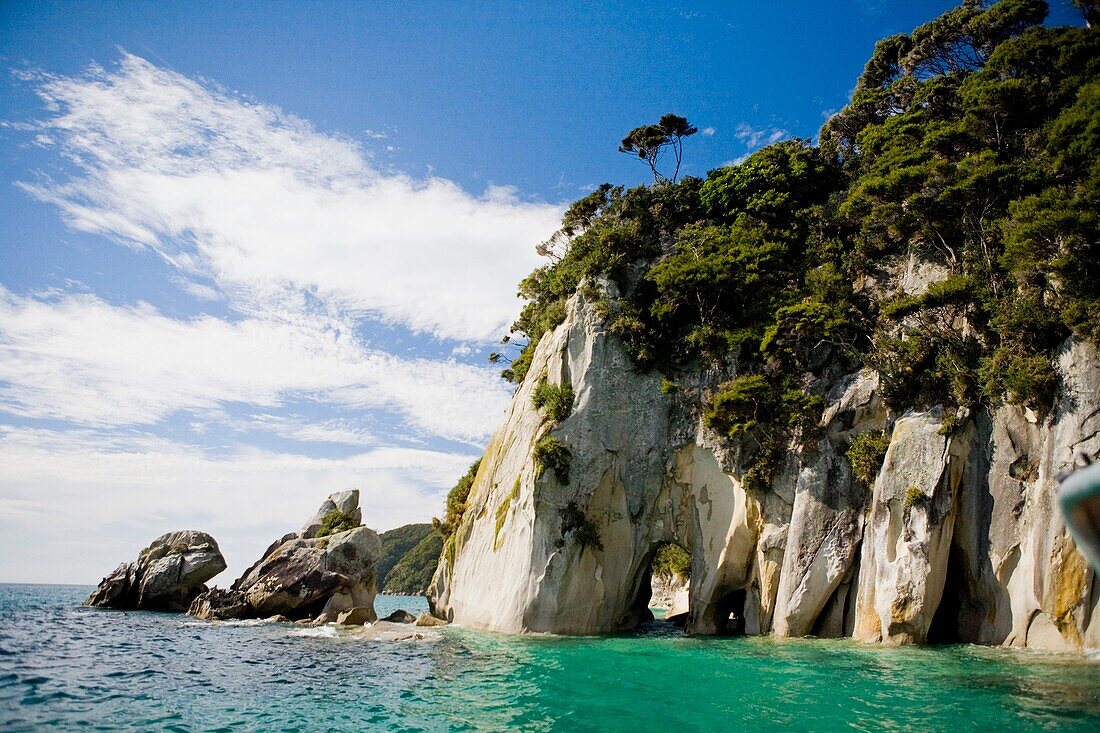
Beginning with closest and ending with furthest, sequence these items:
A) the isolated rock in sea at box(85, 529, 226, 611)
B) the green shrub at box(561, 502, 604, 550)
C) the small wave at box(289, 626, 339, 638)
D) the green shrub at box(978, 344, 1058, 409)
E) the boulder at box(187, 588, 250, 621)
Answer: the green shrub at box(978, 344, 1058, 409) < the small wave at box(289, 626, 339, 638) < the green shrub at box(561, 502, 604, 550) < the boulder at box(187, 588, 250, 621) < the isolated rock in sea at box(85, 529, 226, 611)

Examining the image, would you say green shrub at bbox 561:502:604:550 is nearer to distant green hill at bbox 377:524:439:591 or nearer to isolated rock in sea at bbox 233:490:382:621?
isolated rock in sea at bbox 233:490:382:621

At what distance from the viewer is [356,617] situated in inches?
1232

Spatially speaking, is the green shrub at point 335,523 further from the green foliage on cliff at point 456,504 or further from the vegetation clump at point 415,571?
the vegetation clump at point 415,571

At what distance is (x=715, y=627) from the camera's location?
26875mm

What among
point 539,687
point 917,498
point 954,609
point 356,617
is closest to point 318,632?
point 356,617

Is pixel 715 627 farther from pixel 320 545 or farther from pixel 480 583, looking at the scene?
pixel 320 545

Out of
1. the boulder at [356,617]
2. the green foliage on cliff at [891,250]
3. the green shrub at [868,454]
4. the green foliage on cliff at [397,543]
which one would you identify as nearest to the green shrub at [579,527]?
the green foliage on cliff at [891,250]

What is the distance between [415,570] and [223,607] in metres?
78.2

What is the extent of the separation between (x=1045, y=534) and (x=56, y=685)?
2565cm

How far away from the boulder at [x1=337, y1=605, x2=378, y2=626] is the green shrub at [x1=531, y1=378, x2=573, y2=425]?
14.0 meters

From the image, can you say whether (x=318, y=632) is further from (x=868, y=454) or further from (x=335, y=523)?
(x=868, y=454)

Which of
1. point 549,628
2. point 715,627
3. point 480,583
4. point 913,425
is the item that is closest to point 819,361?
point 913,425

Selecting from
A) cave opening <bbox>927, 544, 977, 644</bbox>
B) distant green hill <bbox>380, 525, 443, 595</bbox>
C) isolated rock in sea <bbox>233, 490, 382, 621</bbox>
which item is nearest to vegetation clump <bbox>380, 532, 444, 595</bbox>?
distant green hill <bbox>380, 525, 443, 595</bbox>

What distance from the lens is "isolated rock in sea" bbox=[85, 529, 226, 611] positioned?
4394cm
